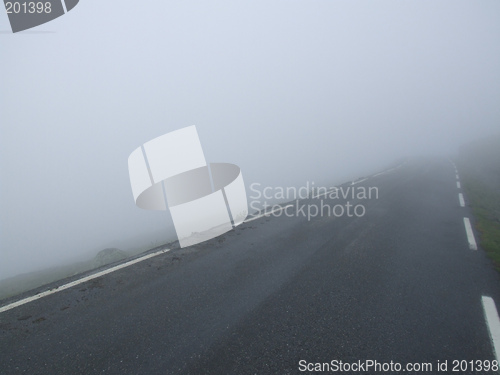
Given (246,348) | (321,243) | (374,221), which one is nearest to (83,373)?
(246,348)

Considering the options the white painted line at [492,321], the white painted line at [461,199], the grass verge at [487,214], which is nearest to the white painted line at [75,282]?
the white painted line at [492,321]

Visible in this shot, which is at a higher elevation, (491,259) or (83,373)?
(83,373)

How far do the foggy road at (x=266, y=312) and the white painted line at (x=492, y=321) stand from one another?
0.06m

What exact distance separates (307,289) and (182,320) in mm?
2199

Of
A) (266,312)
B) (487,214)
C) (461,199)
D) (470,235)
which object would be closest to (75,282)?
(266,312)

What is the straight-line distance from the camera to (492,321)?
339 centimetres

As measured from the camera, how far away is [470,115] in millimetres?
139000

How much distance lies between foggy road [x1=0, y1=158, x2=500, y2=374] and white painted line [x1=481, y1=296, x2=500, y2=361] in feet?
0.20

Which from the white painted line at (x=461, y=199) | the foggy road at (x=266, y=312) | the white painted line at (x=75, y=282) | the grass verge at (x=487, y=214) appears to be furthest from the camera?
the white painted line at (x=461, y=199)

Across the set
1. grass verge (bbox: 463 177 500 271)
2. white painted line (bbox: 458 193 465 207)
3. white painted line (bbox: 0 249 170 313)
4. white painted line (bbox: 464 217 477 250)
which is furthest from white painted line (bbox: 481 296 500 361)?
white painted line (bbox: 458 193 465 207)

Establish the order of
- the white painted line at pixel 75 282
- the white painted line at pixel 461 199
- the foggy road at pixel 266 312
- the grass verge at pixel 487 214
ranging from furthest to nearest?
the white painted line at pixel 461 199 < the grass verge at pixel 487 214 < the white painted line at pixel 75 282 < the foggy road at pixel 266 312

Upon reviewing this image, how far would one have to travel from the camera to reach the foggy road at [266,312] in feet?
9.62

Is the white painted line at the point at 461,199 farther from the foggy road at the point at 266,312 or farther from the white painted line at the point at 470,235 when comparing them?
the foggy road at the point at 266,312

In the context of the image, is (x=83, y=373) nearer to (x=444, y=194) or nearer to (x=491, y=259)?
(x=491, y=259)
